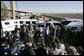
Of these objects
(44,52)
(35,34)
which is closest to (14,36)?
(35,34)

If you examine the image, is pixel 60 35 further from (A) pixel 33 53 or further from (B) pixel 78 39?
(A) pixel 33 53

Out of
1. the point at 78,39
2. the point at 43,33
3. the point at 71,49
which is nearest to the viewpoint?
the point at 71,49

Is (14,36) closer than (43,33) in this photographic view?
Yes

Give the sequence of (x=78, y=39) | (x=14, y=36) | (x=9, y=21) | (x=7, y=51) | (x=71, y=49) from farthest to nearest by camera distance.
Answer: (x=9, y=21) < (x=14, y=36) < (x=78, y=39) < (x=7, y=51) < (x=71, y=49)

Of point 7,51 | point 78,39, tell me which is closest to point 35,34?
point 78,39

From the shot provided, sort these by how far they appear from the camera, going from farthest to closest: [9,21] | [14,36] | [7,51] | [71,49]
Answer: [9,21] → [14,36] → [7,51] → [71,49]

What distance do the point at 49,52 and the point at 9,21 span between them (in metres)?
9.84

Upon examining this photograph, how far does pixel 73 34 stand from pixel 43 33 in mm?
1869

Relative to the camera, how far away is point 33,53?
5898mm

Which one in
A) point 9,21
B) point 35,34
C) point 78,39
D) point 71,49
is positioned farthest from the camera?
point 9,21

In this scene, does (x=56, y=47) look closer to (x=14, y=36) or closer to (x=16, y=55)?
(x=16, y=55)

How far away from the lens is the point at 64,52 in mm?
6055

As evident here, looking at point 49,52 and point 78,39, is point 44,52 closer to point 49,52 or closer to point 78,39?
point 49,52

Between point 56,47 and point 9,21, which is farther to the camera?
point 9,21
